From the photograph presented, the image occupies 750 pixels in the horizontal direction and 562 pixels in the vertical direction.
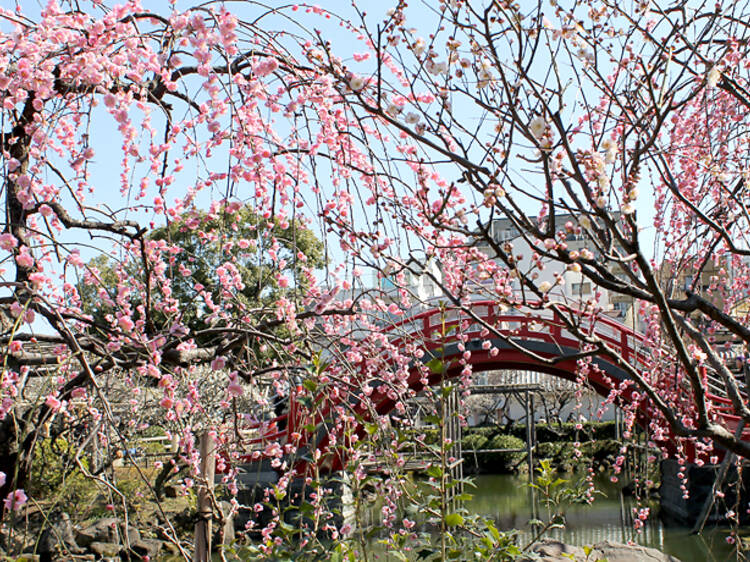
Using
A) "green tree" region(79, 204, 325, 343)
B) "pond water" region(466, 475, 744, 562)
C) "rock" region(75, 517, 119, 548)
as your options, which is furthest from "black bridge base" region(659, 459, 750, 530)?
"green tree" region(79, 204, 325, 343)

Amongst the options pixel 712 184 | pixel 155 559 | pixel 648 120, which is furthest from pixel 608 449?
pixel 648 120

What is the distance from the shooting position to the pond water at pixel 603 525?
30.2 feet

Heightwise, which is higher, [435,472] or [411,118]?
[411,118]

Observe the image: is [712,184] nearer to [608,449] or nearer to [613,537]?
[613,537]

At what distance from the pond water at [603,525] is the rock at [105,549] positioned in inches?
166

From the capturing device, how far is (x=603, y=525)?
36.1 ft

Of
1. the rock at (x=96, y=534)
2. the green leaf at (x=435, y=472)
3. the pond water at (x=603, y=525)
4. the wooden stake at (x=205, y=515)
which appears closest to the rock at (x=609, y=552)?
the pond water at (x=603, y=525)

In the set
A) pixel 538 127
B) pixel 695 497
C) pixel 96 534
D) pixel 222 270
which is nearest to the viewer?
pixel 538 127

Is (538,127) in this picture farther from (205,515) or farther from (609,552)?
(609,552)

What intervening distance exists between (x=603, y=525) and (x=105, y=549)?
7106 mm

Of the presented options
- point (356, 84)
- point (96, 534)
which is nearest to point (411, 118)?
point (356, 84)

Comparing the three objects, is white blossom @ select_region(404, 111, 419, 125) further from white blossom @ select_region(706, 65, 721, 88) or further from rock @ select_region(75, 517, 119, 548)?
rock @ select_region(75, 517, 119, 548)

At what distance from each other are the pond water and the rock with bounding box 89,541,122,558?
4214 millimetres

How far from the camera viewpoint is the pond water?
920 centimetres
